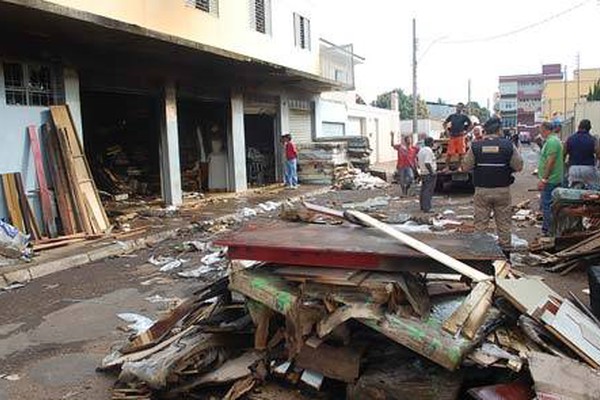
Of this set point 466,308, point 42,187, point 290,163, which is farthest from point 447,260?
point 290,163

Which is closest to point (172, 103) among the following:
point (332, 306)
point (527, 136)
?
point (332, 306)

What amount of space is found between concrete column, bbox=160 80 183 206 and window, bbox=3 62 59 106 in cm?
373

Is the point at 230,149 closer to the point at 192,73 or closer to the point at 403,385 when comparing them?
the point at 192,73

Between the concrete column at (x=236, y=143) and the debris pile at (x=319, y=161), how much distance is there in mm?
3675

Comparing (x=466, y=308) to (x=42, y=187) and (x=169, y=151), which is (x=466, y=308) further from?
(x=169, y=151)

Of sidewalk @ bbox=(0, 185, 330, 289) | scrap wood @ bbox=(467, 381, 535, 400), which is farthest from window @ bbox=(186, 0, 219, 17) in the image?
scrap wood @ bbox=(467, 381, 535, 400)

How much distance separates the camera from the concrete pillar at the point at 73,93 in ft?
36.8

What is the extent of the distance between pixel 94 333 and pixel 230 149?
12859mm

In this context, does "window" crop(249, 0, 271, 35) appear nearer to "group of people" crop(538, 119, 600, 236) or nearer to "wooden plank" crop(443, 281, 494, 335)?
"group of people" crop(538, 119, 600, 236)

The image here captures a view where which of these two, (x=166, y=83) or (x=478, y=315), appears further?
(x=166, y=83)

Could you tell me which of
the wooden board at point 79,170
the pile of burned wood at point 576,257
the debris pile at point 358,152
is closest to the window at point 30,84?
the wooden board at point 79,170

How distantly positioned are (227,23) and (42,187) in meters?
9.37

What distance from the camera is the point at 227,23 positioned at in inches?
695

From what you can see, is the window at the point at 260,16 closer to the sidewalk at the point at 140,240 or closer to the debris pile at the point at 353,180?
the debris pile at the point at 353,180
